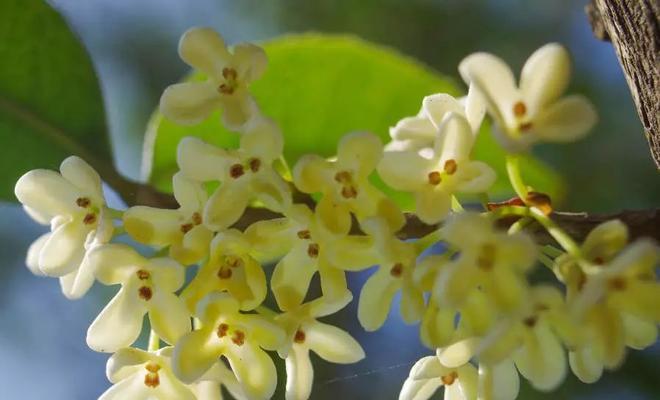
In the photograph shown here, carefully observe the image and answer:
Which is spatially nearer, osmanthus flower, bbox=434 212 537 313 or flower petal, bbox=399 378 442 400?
osmanthus flower, bbox=434 212 537 313

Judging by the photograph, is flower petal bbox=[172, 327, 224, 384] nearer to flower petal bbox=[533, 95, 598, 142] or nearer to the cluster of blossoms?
the cluster of blossoms

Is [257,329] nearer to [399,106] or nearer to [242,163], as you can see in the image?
[242,163]

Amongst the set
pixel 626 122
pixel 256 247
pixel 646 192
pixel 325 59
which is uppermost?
pixel 325 59

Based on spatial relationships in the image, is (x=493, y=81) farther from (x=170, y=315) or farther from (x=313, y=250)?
(x=170, y=315)

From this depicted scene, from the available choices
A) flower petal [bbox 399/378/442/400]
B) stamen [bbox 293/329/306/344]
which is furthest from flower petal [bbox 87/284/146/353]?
flower petal [bbox 399/378/442/400]

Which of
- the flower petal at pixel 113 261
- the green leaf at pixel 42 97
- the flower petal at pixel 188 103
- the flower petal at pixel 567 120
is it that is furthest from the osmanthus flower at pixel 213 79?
the green leaf at pixel 42 97

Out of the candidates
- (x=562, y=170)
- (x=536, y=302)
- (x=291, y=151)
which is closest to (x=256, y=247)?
(x=536, y=302)
